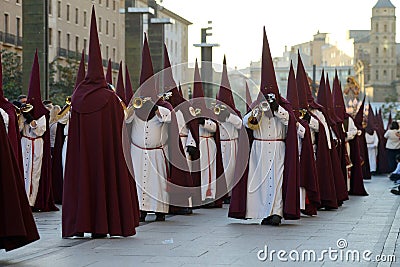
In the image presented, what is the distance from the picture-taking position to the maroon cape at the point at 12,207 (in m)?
9.73

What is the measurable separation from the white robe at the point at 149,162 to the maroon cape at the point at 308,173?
2.22 metres

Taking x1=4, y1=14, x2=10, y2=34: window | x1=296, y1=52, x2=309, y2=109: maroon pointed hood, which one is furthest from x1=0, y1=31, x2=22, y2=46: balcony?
x1=296, y1=52, x2=309, y2=109: maroon pointed hood

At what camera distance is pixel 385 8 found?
172250 millimetres

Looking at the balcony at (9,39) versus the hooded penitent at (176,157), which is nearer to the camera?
the hooded penitent at (176,157)

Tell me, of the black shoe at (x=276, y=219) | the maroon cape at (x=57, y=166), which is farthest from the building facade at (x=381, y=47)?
the black shoe at (x=276, y=219)

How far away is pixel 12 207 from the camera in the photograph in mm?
9773

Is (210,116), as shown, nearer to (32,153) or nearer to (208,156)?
(208,156)

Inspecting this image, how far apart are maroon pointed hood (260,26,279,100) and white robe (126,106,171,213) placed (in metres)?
1.44

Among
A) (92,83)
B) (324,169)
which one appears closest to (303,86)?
(324,169)

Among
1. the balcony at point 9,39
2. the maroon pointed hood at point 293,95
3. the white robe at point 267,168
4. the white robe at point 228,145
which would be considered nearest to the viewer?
the white robe at point 267,168

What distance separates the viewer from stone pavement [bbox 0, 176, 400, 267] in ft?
34.0

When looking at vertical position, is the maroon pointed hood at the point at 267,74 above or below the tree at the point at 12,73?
below

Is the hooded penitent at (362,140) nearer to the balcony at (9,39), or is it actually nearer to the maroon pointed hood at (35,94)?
the maroon pointed hood at (35,94)

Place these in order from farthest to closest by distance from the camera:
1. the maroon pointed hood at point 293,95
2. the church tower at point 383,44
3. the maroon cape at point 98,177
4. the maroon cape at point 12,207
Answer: the church tower at point 383,44 → the maroon pointed hood at point 293,95 → the maroon cape at point 98,177 → the maroon cape at point 12,207
